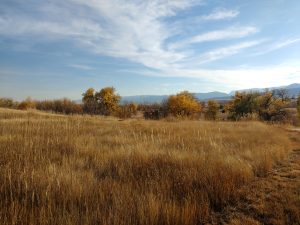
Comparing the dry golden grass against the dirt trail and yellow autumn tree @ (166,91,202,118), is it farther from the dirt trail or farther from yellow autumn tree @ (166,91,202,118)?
yellow autumn tree @ (166,91,202,118)

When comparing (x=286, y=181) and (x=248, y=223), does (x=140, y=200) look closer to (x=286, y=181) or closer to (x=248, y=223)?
(x=248, y=223)

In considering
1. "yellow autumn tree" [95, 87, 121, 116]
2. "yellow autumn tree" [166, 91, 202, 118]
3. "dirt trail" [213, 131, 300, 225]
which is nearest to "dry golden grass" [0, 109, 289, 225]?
"dirt trail" [213, 131, 300, 225]

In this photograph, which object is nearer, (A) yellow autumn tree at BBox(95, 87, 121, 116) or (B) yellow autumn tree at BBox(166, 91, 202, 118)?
(B) yellow autumn tree at BBox(166, 91, 202, 118)

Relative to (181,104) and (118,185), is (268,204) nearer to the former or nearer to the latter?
(118,185)

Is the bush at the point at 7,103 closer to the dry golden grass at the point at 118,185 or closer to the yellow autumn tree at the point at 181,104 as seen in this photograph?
the yellow autumn tree at the point at 181,104

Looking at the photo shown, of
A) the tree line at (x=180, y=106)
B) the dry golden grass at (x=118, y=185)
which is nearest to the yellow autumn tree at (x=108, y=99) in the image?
the tree line at (x=180, y=106)

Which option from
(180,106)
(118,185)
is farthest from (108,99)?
(118,185)

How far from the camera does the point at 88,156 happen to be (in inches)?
194

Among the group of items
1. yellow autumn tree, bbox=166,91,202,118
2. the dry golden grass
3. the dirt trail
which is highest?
yellow autumn tree, bbox=166,91,202,118

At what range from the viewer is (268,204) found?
3.25 meters

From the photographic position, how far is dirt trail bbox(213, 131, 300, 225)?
2826 mm

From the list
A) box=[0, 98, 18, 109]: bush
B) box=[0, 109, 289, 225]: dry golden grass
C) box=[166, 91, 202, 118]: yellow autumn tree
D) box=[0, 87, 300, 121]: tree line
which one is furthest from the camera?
box=[0, 98, 18, 109]: bush

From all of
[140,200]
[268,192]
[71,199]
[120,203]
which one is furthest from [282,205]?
[71,199]

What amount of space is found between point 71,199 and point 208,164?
7.84 feet
